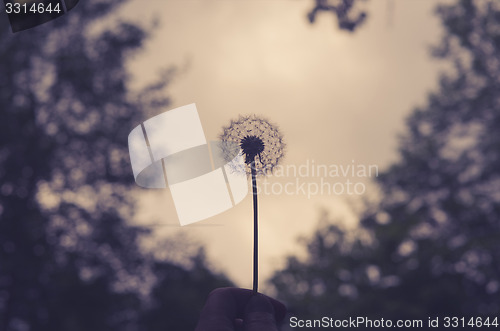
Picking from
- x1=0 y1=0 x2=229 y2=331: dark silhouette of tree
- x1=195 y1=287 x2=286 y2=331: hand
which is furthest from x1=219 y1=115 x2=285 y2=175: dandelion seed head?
x1=0 y1=0 x2=229 y2=331: dark silhouette of tree

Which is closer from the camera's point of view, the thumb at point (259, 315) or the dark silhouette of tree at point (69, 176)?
the thumb at point (259, 315)

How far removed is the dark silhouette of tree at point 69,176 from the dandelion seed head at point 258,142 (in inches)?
377

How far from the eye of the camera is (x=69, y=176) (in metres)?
12.0

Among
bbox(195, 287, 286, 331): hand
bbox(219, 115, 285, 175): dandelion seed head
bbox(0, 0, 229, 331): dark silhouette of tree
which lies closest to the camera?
bbox(195, 287, 286, 331): hand

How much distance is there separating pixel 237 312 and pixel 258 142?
114cm

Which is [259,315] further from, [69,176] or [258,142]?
[69,176]

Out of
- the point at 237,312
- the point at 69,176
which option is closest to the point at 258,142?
the point at 237,312

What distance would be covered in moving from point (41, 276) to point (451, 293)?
45.6ft

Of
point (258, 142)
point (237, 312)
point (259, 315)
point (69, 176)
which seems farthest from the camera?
point (69, 176)

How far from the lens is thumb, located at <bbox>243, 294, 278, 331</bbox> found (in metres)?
2.43

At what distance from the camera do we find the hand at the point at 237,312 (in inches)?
95.0

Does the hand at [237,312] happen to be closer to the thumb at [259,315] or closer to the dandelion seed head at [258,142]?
the thumb at [259,315]

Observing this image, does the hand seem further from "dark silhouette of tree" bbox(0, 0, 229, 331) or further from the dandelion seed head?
"dark silhouette of tree" bbox(0, 0, 229, 331)

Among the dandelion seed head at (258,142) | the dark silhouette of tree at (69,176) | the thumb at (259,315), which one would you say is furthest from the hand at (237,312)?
the dark silhouette of tree at (69,176)
